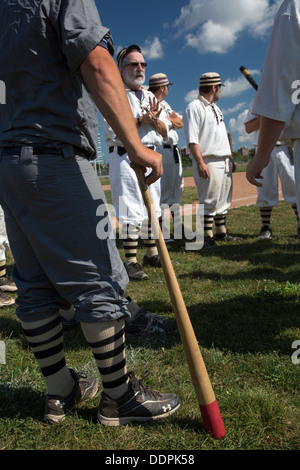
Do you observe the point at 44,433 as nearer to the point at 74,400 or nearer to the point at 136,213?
the point at 74,400

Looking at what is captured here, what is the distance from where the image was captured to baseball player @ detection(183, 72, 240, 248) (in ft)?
20.1

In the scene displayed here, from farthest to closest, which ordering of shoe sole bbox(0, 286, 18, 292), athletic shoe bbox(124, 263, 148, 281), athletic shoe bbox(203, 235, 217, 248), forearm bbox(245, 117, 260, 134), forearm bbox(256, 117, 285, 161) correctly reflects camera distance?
athletic shoe bbox(203, 235, 217, 248) < forearm bbox(245, 117, 260, 134) < athletic shoe bbox(124, 263, 148, 281) < shoe sole bbox(0, 286, 18, 292) < forearm bbox(256, 117, 285, 161)

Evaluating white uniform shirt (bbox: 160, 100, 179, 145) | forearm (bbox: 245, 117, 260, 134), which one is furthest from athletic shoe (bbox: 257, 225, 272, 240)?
white uniform shirt (bbox: 160, 100, 179, 145)

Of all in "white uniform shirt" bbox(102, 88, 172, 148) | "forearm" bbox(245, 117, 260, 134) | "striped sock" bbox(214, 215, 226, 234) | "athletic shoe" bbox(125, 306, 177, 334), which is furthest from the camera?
"striped sock" bbox(214, 215, 226, 234)

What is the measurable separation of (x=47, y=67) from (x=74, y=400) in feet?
5.31

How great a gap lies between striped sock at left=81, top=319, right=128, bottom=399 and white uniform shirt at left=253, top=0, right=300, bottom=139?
4.89ft

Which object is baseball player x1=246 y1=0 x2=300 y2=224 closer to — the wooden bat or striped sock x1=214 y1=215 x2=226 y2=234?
the wooden bat

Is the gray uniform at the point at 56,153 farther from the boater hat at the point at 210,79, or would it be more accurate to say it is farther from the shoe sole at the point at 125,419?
the boater hat at the point at 210,79

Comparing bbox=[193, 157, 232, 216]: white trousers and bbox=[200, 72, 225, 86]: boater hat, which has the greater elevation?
bbox=[200, 72, 225, 86]: boater hat

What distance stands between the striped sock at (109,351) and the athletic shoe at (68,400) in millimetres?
231

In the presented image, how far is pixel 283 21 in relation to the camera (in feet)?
6.91

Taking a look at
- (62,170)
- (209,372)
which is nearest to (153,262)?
(209,372)

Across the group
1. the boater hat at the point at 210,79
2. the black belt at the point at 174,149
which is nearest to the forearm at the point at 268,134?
the boater hat at the point at 210,79
